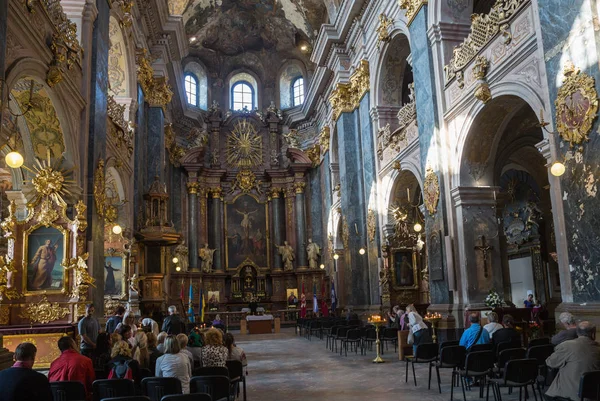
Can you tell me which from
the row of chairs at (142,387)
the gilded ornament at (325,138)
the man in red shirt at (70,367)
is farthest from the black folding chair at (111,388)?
the gilded ornament at (325,138)

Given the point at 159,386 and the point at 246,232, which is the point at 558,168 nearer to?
the point at 159,386

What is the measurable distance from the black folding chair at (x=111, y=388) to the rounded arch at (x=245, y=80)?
1130 inches

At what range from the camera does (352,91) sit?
22844 millimetres

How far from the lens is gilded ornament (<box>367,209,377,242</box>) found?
20.3 m

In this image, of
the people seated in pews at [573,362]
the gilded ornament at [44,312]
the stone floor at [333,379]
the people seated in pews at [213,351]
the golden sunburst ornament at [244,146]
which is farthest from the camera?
the golden sunburst ornament at [244,146]

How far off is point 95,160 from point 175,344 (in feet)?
24.1

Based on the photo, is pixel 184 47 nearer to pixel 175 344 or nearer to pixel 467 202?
pixel 467 202

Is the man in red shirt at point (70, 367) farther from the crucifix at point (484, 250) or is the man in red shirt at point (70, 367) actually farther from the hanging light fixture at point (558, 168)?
the crucifix at point (484, 250)

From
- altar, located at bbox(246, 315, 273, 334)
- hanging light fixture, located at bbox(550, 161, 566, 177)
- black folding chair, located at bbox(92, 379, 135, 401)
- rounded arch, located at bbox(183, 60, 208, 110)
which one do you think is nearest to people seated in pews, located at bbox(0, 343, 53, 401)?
black folding chair, located at bbox(92, 379, 135, 401)

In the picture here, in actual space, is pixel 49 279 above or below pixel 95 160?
below

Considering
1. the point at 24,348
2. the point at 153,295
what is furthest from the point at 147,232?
the point at 24,348

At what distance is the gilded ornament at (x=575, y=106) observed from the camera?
26.5ft

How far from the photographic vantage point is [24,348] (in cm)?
450

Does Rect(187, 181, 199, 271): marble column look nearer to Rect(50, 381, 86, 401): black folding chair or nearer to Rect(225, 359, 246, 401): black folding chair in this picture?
Rect(225, 359, 246, 401): black folding chair
